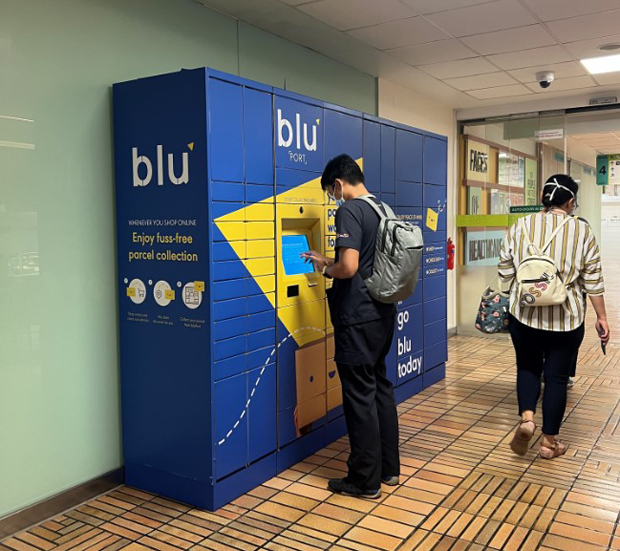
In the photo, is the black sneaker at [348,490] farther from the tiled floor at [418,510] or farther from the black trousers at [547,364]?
the black trousers at [547,364]

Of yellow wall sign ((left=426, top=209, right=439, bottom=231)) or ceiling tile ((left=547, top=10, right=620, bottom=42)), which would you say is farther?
yellow wall sign ((left=426, top=209, right=439, bottom=231))

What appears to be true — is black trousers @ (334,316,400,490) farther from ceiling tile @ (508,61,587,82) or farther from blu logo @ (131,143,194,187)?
ceiling tile @ (508,61,587,82)

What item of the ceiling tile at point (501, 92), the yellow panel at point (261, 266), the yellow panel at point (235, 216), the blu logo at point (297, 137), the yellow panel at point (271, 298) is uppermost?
the ceiling tile at point (501, 92)

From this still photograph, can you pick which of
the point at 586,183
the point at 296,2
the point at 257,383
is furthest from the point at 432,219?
the point at 586,183

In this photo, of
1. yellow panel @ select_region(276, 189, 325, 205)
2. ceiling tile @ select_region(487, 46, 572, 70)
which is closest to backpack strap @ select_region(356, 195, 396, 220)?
yellow panel @ select_region(276, 189, 325, 205)

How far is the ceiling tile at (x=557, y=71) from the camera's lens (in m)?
5.52

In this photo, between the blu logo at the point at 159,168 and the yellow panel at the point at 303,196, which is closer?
the blu logo at the point at 159,168

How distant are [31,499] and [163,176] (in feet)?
5.32

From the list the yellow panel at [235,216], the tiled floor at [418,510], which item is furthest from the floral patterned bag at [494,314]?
the yellow panel at [235,216]

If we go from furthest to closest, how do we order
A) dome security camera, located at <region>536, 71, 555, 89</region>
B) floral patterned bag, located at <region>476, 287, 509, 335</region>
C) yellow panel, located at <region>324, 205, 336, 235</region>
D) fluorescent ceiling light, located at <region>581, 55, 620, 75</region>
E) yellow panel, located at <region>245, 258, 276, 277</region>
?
dome security camera, located at <region>536, 71, 555, 89</region> < fluorescent ceiling light, located at <region>581, 55, 620, 75</region> < floral patterned bag, located at <region>476, 287, 509, 335</region> < yellow panel, located at <region>324, 205, 336, 235</region> < yellow panel, located at <region>245, 258, 276, 277</region>

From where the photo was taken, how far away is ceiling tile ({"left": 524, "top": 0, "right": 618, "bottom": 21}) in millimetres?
3932

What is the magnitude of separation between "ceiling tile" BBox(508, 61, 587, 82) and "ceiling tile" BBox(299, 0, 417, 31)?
1999 millimetres

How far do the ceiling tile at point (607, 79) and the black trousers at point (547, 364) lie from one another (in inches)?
135

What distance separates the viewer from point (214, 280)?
2.92 m
